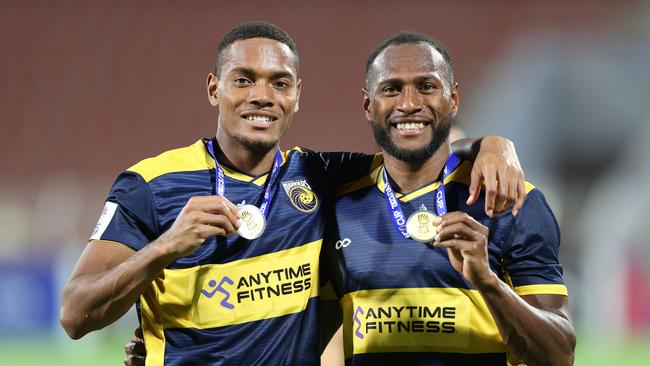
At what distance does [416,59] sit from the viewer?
354cm

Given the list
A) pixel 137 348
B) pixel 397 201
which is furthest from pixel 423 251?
pixel 137 348

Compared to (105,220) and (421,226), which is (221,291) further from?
(421,226)

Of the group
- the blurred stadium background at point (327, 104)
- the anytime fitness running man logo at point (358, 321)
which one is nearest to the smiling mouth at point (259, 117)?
the anytime fitness running man logo at point (358, 321)

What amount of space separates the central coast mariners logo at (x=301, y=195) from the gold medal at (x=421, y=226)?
44cm

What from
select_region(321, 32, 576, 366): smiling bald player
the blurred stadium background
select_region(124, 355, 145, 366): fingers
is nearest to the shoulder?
select_region(321, 32, 576, 366): smiling bald player

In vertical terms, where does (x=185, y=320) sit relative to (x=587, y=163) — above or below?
below

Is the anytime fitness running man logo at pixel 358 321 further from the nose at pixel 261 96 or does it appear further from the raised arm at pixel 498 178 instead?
the nose at pixel 261 96

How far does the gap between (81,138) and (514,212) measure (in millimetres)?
13329

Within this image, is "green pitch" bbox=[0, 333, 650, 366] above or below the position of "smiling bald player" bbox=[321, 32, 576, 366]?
below

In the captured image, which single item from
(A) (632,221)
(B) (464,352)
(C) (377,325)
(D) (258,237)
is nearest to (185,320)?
(D) (258,237)

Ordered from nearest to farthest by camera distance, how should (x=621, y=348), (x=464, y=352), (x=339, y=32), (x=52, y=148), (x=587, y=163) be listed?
1. (x=464, y=352)
2. (x=621, y=348)
3. (x=587, y=163)
4. (x=52, y=148)
5. (x=339, y=32)

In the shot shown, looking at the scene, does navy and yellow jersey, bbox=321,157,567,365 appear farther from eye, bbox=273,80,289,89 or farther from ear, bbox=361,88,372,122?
eye, bbox=273,80,289,89

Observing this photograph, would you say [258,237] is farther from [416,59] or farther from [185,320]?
[416,59]

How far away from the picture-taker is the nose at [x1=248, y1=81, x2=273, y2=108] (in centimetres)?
349
